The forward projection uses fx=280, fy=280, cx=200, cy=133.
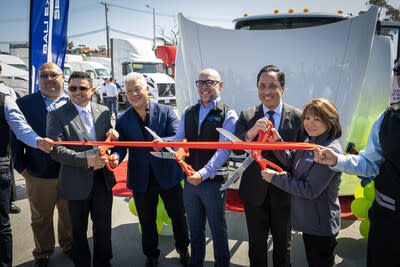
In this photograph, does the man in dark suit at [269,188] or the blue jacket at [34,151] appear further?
the blue jacket at [34,151]

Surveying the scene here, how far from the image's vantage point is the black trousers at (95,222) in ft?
7.86

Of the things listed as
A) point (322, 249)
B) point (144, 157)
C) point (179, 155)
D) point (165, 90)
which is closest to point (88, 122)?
point (144, 157)

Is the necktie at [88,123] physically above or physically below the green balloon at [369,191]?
above

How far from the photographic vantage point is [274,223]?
2100mm

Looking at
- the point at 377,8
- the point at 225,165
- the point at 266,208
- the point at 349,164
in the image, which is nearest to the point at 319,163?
the point at 349,164

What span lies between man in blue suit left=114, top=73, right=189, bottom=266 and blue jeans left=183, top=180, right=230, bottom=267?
0.31m

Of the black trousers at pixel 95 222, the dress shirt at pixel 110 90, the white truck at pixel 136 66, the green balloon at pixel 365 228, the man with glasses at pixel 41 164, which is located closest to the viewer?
the black trousers at pixel 95 222

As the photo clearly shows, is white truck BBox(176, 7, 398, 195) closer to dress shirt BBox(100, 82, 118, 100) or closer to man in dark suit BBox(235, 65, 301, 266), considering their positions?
man in dark suit BBox(235, 65, 301, 266)

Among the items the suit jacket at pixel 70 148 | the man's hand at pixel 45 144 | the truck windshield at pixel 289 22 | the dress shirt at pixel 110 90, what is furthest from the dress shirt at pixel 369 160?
the dress shirt at pixel 110 90

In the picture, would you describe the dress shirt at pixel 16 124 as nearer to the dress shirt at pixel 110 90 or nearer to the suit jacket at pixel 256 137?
the suit jacket at pixel 256 137

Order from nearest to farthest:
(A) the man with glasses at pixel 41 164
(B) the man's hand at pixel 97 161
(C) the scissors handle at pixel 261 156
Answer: (C) the scissors handle at pixel 261 156, (B) the man's hand at pixel 97 161, (A) the man with glasses at pixel 41 164

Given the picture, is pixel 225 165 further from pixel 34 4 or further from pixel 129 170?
pixel 34 4

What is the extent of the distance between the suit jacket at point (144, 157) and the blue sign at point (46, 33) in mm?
2045

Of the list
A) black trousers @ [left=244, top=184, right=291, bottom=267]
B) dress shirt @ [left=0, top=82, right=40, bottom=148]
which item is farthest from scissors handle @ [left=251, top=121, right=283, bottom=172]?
dress shirt @ [left=0, top=82, right=40, bottom=148]
